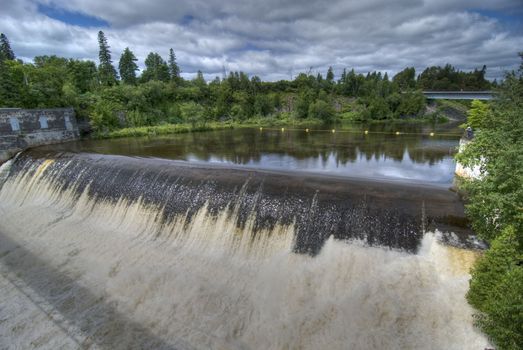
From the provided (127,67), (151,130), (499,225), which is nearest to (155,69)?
(127,67)

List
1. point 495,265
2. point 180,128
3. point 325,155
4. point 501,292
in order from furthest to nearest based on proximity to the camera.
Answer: point 180,128, point 325,155, point 495,265, point 501,292

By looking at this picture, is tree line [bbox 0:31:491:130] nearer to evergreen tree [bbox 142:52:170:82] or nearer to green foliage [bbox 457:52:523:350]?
evergreen tree [bbox 142:52:170:82]

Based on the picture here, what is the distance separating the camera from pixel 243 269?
814cm

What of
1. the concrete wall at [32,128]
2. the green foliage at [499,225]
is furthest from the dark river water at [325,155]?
the green foliage at [499,225]

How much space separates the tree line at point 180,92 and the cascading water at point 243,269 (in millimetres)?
19887

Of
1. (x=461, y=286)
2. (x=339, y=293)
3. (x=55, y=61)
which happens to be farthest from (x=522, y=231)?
(x=55, y=61)

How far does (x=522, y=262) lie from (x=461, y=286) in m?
1.21

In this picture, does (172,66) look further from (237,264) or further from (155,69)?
(237,264)

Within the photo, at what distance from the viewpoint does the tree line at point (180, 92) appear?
2711 cm

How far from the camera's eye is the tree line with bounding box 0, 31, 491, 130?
88.9ft

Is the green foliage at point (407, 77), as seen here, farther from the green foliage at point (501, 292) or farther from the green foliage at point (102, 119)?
the green foliage at point (501, 292)

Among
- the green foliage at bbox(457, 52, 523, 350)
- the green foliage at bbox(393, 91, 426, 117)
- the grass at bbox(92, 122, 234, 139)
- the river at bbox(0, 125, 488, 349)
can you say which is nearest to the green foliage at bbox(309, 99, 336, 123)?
the green foliage at bbox(393, 91, 426, 117)

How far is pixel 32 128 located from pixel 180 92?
31907 mm

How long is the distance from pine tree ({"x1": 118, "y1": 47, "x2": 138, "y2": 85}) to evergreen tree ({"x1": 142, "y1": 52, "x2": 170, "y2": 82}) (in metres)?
3.42
